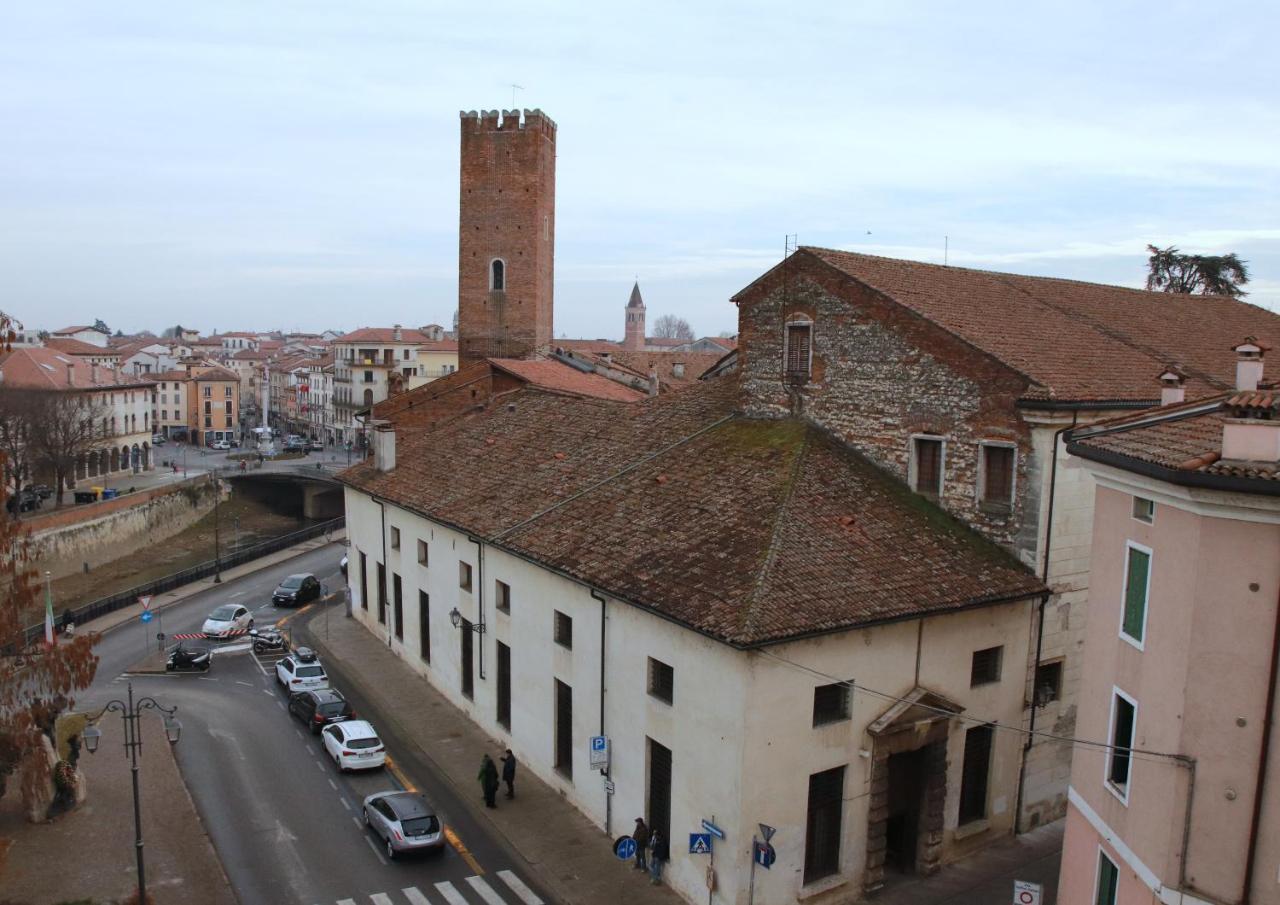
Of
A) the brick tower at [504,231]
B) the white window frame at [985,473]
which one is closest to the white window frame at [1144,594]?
the white window frame at [985,473]

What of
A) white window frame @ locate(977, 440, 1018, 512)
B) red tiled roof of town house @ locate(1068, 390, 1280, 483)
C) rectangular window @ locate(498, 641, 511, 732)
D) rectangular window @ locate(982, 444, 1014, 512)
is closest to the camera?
red tiled roof of town house @ locate(1068, 390, 1280, 483)

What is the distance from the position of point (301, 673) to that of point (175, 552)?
1586 inches

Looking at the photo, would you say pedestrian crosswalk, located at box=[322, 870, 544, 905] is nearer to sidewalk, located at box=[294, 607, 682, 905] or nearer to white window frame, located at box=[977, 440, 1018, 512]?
sidewalk, located at box=[294, 607, 682, 905]

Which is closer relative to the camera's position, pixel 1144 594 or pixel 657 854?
pixel 1144 594

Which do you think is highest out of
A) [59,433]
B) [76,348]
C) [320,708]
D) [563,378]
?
[563,378]

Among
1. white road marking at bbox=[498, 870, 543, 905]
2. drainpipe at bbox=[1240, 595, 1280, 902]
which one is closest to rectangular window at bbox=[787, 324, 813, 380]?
white road marking at bbox=[498, 870, 543, 905]

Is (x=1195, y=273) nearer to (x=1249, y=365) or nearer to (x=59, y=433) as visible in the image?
(x=1249, y=365)

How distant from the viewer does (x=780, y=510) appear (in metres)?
20.6

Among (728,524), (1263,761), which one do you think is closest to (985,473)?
(728,524)

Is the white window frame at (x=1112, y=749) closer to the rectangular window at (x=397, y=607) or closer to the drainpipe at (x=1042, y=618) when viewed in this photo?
the drainpipe at (x=1042, y=618)

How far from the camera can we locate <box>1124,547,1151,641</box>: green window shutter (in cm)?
1260

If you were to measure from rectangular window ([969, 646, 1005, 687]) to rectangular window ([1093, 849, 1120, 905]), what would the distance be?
23.0 feet

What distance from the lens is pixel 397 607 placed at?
35219 millimetres

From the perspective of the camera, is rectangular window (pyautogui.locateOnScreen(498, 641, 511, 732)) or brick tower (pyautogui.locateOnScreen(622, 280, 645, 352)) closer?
rectangular window (pyautogui.locateOnScreen(498, 641, 511, 732))
